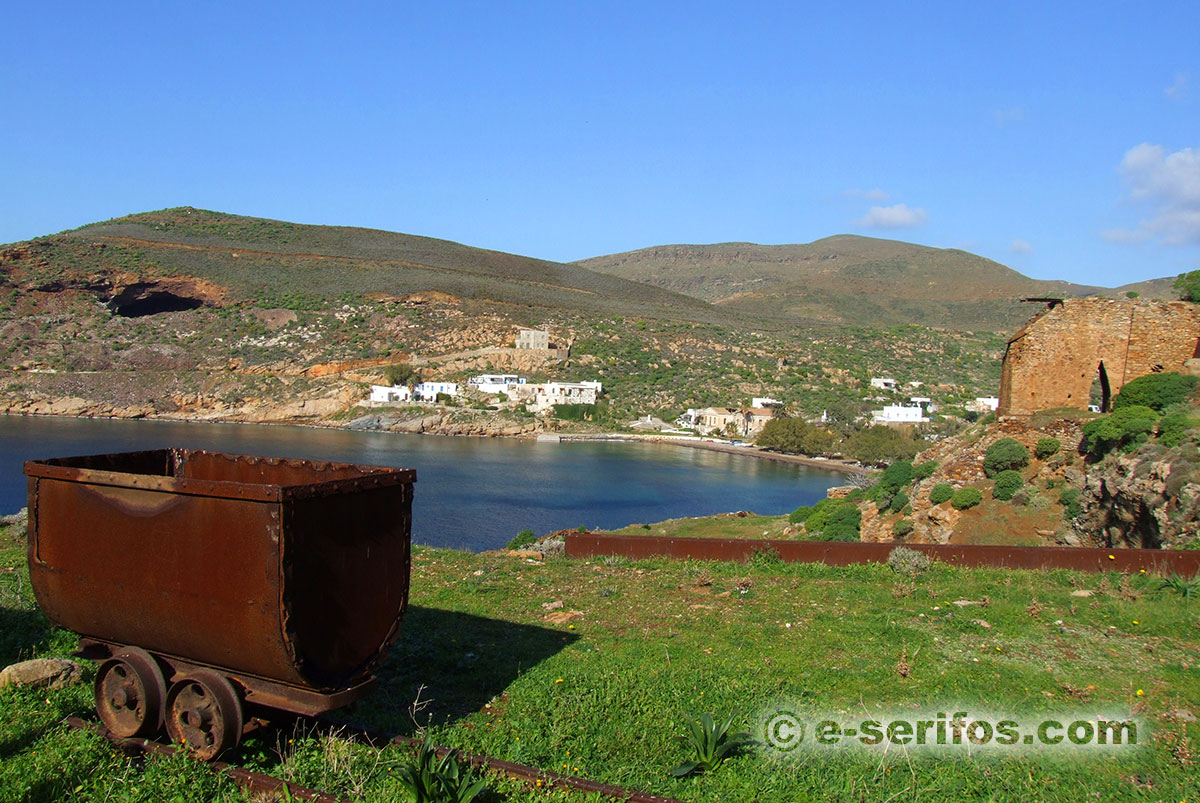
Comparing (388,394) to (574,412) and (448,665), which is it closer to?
(574,412)

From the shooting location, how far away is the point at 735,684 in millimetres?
5852

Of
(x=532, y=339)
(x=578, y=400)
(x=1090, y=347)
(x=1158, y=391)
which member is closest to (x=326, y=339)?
(x=532, y=339)

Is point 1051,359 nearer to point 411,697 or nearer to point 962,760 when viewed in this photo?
point 962,760

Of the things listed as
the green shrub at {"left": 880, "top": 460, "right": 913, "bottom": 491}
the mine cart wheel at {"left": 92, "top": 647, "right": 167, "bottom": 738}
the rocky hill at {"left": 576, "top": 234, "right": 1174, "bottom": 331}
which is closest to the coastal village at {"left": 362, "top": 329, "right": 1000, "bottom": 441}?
the rocky hill at {"left": 576, "top": 234, "right": 1174, "bottom": 331}

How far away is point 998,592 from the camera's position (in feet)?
27.6

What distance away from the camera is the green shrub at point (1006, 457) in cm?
1642

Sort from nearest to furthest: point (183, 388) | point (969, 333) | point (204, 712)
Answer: point (204, 712)
point (183, 388)
point (969, 333)

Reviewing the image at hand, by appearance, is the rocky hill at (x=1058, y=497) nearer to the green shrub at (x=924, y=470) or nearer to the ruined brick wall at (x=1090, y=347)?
the green shrub at (x=924, y=470)

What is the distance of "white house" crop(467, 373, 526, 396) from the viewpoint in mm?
87125

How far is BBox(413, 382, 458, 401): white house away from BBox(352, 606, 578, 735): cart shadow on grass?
3085 inches

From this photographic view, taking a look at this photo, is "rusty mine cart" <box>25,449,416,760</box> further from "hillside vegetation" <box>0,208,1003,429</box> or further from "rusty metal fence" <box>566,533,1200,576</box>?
"hillside vegetation" <box>0,208,1003,429</box>

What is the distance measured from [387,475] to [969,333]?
126 m

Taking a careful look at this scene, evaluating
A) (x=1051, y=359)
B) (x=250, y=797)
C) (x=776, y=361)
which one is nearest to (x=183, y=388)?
(x=776, y=361)

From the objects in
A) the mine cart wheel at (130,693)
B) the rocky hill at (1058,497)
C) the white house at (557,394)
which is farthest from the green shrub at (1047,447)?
the white house at (557,394)
